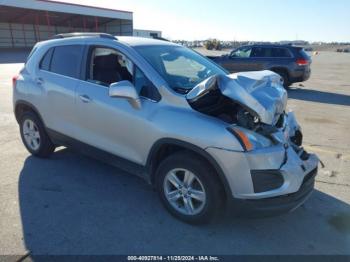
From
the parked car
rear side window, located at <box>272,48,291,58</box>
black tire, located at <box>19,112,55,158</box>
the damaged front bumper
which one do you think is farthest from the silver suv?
rear side window, located at <box>272,48,291,58</box>

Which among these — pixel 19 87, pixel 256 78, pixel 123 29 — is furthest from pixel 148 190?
pixel 123 29

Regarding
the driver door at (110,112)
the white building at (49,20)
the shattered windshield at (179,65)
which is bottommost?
the white building at (49,20)

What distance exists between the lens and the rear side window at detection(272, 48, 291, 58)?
13328mm

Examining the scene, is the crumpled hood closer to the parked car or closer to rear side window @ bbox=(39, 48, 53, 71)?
rear side window @ bbox=(39, 48, 53, 71)

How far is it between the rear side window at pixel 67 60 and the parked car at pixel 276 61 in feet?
30.8

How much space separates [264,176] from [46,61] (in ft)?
11.7

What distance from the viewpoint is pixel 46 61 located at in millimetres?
4977

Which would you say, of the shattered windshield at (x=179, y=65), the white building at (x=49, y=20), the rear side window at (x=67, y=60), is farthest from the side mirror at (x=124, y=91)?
the white building at (x=49, y=20)

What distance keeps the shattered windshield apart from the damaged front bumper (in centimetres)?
103

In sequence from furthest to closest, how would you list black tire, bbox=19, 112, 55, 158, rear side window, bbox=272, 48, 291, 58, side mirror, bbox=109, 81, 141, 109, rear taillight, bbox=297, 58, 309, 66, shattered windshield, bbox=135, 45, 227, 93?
1. rear side window, bbox=272, 48, 291, 58
2. rear taillight, bbox=297, 58, 309, 66
3. black tire, bbox=19, 112, 55, 158
4. shattered windshield, bbox=135, 45, 227, 93
5. side mirror, bbox=109, 81, 141, 109

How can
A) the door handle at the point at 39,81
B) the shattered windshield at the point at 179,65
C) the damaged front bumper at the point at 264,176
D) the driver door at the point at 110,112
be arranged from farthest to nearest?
the door handle at the point at 39,81, the shattered windshield at the point at 179,65, the driver door at the point at 110,112, the damaged front bumper at the point at 264,176

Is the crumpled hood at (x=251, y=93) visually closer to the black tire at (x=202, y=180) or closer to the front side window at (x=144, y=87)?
the front side window at (x=144, y=87)

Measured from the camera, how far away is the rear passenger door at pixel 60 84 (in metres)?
4.47

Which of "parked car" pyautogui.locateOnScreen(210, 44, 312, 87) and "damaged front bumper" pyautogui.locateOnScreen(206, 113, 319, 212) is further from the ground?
"damaged front bumper" pyautogui.locateOnScreen(206, 113, 319, 212)
